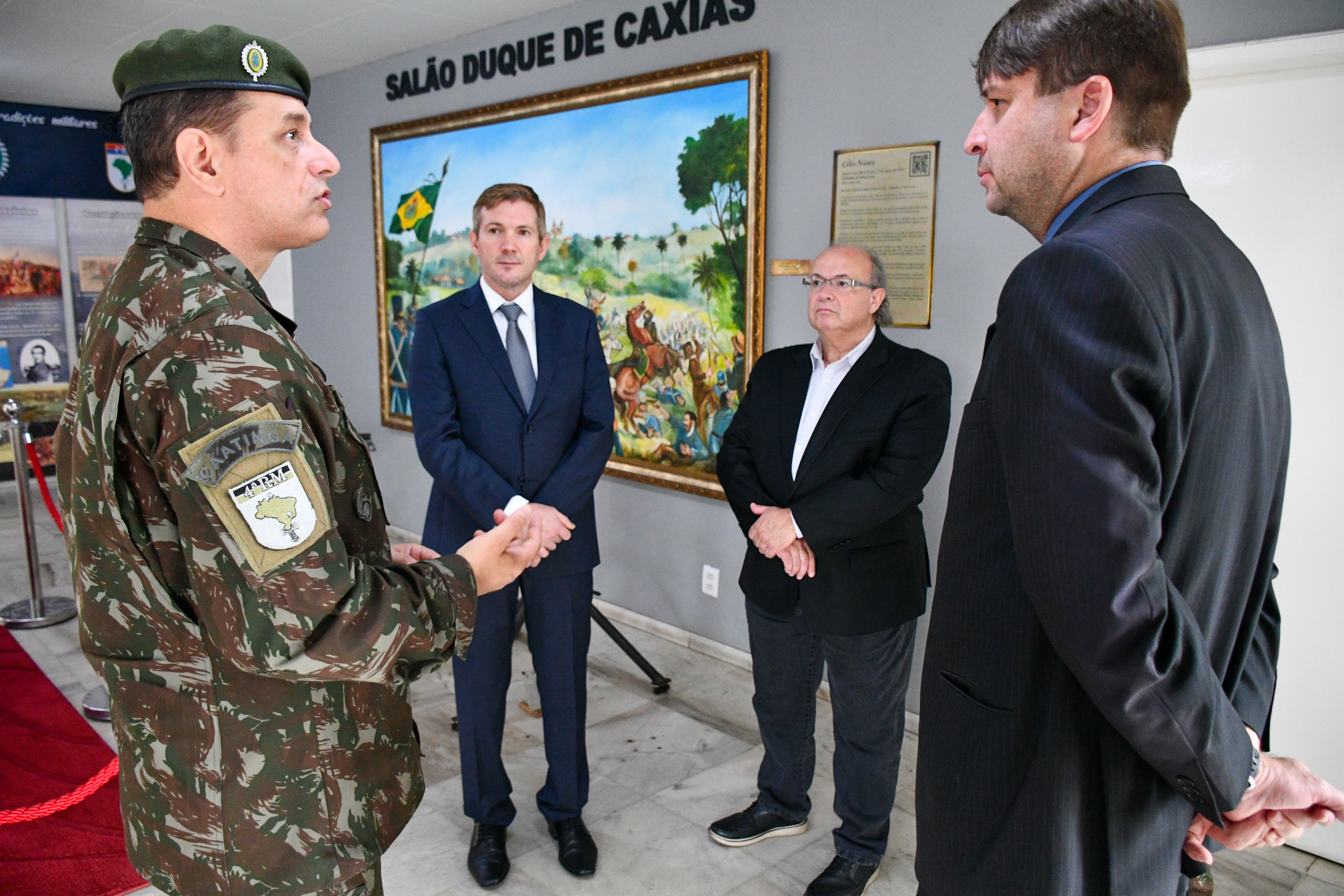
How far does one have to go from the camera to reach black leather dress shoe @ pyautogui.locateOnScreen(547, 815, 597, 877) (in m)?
2.48

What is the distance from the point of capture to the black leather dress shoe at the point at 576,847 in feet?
8.13

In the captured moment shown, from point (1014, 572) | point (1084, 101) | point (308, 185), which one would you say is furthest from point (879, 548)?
point (308, 185)

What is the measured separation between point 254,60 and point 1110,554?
1240 mm

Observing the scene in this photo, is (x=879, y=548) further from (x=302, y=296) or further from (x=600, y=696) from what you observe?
(x=302, y=296)

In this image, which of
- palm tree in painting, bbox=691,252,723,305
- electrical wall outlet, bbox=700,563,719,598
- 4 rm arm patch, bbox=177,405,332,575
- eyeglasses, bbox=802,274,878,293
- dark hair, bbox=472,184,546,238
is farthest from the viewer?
electrical wall outlet, bbox=700,563,719,598

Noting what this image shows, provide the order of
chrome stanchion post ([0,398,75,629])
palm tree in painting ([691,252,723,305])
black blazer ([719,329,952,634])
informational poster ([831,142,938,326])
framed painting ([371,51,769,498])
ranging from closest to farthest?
1. black blazer ([719,329,952,634])
2. informational poster ([831,142,938,326])
3. framed painting ([371,51,769,498])
4. palm tree in painting ([691,252,723,305])
5. chrome stanchion post ([0,398,75,629])

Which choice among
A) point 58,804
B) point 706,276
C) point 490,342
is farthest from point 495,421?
point 58,804

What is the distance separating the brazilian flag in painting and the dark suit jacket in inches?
113

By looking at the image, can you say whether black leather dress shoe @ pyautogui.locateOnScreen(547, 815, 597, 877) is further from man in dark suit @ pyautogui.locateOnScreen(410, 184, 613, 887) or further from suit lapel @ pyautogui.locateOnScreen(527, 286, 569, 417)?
suit lapel @ pyautogui.locateOnScreen(527, 286, 569, 417)

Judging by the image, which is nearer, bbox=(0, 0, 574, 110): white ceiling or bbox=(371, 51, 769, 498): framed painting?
bbox=(371, 51, 769, 498): framed painting

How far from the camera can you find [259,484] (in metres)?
1.04

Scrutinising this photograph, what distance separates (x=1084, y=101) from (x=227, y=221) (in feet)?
3.69

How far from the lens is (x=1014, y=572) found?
106 cm

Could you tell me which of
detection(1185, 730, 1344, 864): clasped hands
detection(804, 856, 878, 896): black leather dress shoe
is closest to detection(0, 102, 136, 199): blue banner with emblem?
detection(804, 856, 878, 896): black leather dress shoe
